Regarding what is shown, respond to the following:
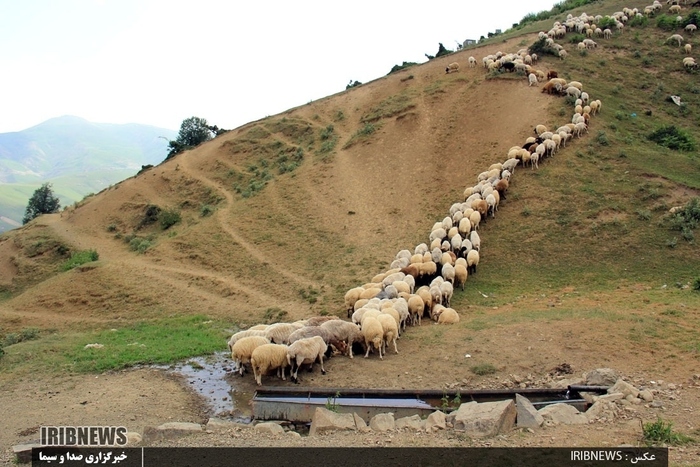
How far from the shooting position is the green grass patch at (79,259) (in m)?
24.5

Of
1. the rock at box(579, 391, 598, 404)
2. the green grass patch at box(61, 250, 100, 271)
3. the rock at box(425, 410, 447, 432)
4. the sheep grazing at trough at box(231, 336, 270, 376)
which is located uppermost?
the green grass patch at box(61, 250, 100, 271)

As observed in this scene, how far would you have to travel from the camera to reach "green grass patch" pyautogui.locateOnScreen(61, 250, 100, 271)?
24.5 m

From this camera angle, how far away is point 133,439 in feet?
26.9

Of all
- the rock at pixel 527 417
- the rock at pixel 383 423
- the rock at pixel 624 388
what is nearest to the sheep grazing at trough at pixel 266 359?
the rock at pixel 383 423

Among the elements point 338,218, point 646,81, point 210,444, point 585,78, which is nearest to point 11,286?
point 338,218

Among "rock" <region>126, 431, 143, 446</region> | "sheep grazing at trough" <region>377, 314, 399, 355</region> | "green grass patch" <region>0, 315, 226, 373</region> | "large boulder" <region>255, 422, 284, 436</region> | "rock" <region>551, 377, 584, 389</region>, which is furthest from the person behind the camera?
"green grass patch" <region>0, 315, 226, 373</region>

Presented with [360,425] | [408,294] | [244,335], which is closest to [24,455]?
[360,425]

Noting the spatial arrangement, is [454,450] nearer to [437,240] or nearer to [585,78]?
[437,240]

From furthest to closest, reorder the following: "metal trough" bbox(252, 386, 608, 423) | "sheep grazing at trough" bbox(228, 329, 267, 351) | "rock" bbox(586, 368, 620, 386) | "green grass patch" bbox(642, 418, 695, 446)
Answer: "sheep grazing at trough" bbox(228, 329, 267, 351) → "rock" bbox(586, 368, 620, 386) → "metal trough" bbox(252, 386, 608, 423) → "green grass patch" bbox(642, 418, 695, 446)

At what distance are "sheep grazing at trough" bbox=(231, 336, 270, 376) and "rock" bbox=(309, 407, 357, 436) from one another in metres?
3.90

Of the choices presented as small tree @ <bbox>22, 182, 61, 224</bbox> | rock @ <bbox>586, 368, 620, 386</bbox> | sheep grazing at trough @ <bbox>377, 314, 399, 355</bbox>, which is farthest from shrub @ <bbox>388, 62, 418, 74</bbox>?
rock @ <bbox>586, 368, 620, 386</bbox>

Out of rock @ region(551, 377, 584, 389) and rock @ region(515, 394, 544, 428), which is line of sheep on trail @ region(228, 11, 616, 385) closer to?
rock @ region(551, 377, 584, 389)

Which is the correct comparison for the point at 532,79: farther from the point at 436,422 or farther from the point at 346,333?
the point at 436,422

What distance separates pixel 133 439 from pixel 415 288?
10856mm
